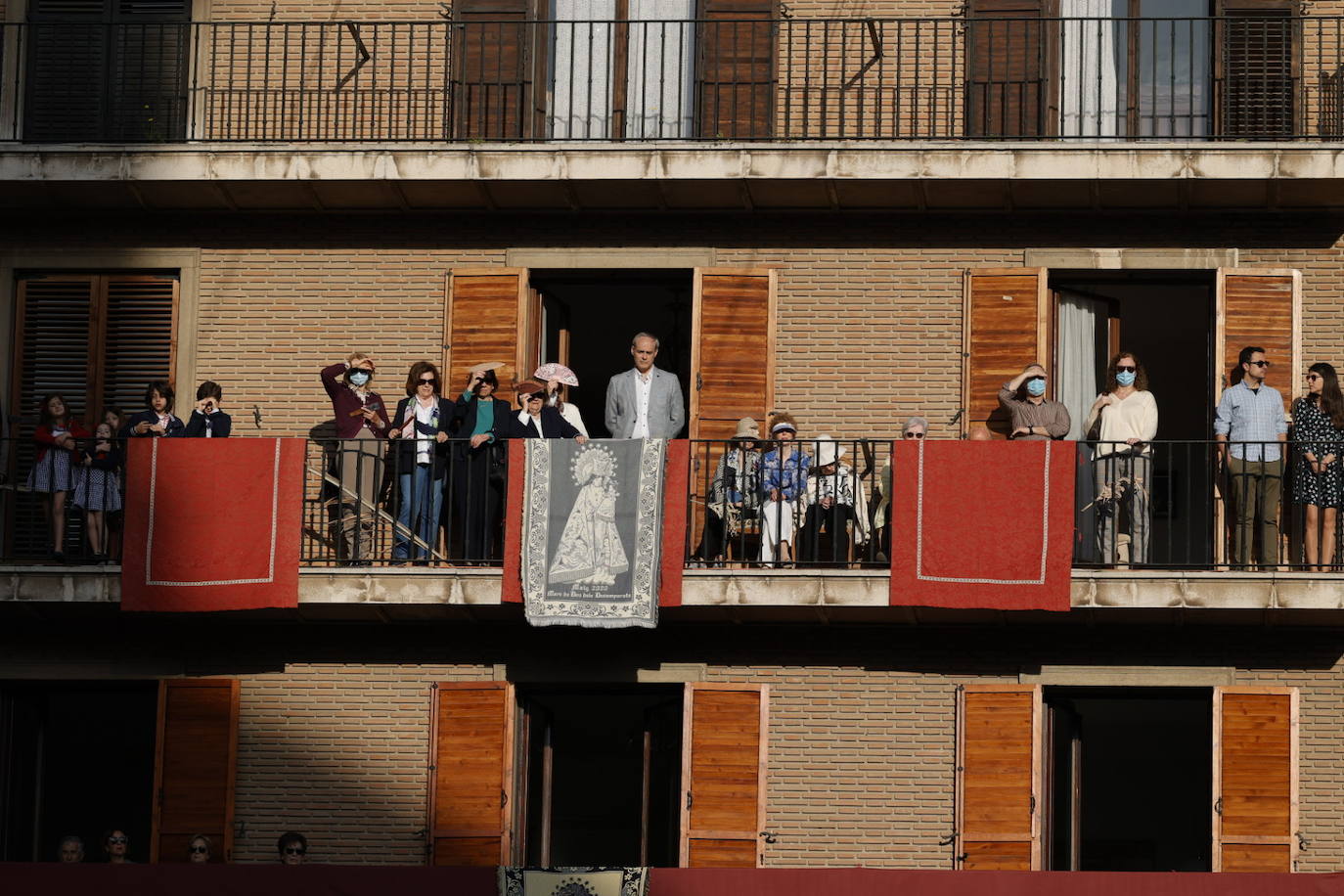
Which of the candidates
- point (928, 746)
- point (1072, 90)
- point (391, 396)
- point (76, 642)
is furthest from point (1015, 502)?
point (76, 642)

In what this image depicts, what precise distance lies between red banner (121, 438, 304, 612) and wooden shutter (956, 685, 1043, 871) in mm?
5380

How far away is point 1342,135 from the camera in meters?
22.2

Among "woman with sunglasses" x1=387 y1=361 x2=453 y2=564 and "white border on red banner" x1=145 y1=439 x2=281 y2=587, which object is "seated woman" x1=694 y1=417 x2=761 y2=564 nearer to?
"woman with sunglasses" x1=387 y1=361 x2=453 y2=564

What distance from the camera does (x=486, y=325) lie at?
75.5 feet

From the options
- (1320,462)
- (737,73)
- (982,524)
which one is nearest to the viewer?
(982,524)

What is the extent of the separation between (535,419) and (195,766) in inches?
154

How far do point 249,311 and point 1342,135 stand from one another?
9.18m

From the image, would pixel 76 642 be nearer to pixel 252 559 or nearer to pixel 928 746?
pixel 252 559

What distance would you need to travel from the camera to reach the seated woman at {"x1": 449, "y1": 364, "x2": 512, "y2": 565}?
21766 mm

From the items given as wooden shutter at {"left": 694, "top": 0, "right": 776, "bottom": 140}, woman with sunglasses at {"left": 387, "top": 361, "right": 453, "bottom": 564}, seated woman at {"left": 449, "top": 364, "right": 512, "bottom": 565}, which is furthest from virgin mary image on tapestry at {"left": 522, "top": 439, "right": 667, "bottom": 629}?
wooden shutter at {"left": 694, "top": 0, "right": 776, "bottom": 140}

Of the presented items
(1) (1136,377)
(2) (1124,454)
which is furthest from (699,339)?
(2) (1124,454)

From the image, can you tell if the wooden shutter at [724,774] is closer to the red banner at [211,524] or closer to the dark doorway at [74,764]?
the red banner at [211,524]

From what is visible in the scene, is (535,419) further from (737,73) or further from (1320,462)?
(1320,462)

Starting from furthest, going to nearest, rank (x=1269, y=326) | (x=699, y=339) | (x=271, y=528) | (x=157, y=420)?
(x=699, y=339) → (x=1269, y=326) → (x=157, y=420) → (x=271, y=528)
